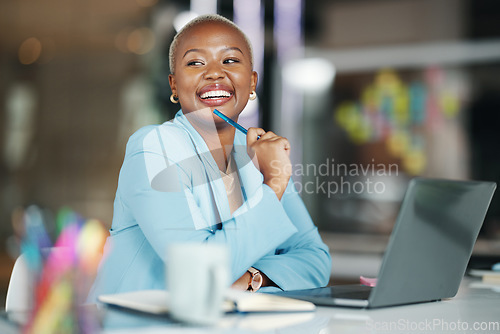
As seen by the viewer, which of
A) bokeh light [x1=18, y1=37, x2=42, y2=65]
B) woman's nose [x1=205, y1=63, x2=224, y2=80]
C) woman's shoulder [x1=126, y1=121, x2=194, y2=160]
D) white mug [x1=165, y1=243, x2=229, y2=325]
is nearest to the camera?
white mug [x1=165, y1=243, x2=229, y2=325]

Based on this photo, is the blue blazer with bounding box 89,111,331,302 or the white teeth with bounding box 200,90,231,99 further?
the white teeth with bounding box 200,90,231,99

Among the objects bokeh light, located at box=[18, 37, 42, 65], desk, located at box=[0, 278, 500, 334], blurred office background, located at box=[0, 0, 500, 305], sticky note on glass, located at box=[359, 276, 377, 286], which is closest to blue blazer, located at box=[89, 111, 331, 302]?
sticky note on glass, located at box=[359, 276, 377, 286]

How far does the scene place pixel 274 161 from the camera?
108cm

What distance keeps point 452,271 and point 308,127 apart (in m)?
4.59

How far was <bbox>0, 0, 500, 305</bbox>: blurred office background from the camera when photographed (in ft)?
16.5

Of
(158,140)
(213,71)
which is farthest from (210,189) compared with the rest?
(213,71)

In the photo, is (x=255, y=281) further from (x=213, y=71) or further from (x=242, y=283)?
(x=213, y=71)

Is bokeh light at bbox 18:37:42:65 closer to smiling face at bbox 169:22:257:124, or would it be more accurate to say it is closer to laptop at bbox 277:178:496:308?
smiling face at bbox 169:22:257:124

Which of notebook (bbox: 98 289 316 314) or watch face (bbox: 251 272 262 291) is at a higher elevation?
notebook (bbox: 98 289 316 314)

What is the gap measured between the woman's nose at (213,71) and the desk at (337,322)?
61cm

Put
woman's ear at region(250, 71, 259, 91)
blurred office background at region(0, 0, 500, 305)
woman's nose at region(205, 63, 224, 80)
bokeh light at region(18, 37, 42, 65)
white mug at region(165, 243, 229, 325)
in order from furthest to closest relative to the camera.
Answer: bokeh light at region(18, 37, 42, 65), blurred office background at region(0, 0, 500, 305), woman's ear at region(250, 71, 259, 91), woman's nose at region(205, 63, 224, 80), white mug at region(165, 243, 229, 325)

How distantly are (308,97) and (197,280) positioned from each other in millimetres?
4965

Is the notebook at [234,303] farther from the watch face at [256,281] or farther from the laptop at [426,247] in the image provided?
the watch face at [256,281]

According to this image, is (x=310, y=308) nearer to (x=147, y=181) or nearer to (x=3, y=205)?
(x=147, y=181)
